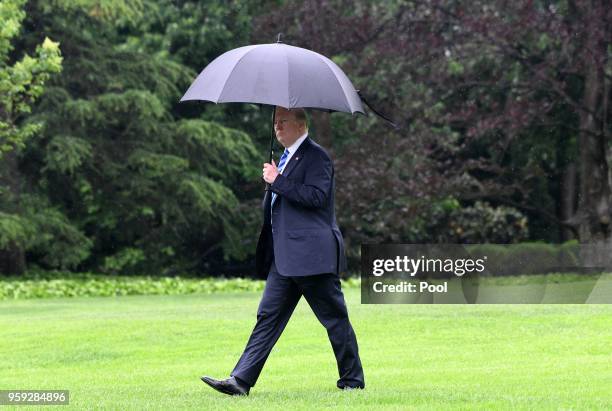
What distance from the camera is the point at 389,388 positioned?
28.7 ft

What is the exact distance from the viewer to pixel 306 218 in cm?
793

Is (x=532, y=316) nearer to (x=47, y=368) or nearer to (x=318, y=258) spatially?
(x=47, y=368)

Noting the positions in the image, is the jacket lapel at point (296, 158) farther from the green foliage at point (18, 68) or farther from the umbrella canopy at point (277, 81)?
the green foliage at point (18, 68)

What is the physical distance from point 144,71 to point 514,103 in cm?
844

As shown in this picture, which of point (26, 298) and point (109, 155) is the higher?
point (109, 155)

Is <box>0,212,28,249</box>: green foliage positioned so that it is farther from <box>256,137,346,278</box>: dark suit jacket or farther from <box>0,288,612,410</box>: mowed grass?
<box>256,137,346,278</box>: dark suit jacket

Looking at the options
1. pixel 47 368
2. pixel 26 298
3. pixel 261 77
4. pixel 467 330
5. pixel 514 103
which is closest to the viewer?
pixel 261 77

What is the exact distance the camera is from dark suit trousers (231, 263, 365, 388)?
801 cm

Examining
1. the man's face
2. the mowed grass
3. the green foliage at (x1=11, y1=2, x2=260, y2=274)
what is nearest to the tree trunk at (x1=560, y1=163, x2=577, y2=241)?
the green foliage at (x1=11, y1=2, x2=260, y2=274)

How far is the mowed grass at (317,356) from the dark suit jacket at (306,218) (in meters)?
0.84

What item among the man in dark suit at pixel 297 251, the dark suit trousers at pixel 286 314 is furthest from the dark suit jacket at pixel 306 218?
the dark suit trousers at pixel 286 314

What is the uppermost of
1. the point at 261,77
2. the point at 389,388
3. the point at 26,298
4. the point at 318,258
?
the point at 261,77

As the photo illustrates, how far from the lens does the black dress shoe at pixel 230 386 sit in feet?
26.2

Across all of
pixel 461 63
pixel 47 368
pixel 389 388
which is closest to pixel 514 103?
pixel 461 63
